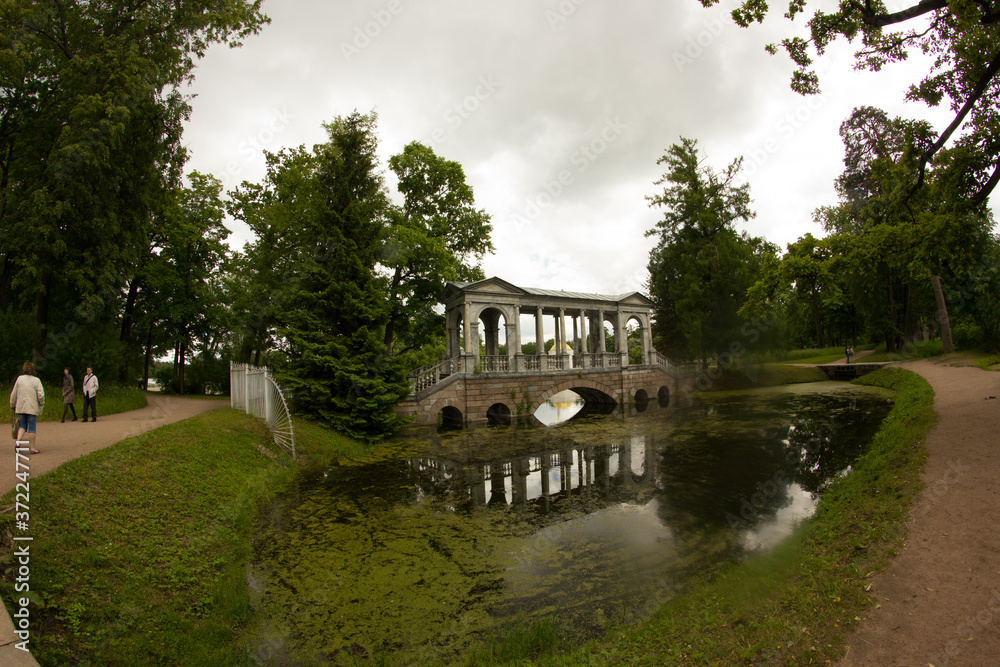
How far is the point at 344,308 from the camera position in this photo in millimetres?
13961

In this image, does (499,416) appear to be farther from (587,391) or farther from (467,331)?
(587,391)

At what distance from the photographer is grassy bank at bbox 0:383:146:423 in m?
11.1

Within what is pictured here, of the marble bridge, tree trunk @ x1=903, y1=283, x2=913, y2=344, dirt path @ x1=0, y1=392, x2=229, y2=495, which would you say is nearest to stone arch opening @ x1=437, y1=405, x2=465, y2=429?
the marble bridge

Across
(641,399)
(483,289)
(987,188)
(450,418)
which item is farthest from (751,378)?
(987,188)

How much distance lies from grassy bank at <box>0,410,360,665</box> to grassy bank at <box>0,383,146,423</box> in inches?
233

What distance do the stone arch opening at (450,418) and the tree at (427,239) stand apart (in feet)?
11.8

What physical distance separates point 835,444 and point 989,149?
7442 mm

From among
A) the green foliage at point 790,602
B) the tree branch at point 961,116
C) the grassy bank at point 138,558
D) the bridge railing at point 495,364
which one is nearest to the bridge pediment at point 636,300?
the bridge railing at point 495,364

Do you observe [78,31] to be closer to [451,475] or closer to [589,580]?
[451,475]

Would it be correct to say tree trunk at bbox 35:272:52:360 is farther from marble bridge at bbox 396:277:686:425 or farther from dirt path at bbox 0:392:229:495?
marble bridge at bbox 396:277:686:425

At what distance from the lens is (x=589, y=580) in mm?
5504

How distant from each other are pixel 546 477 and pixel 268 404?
7.60 meters

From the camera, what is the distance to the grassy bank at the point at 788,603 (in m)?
3.54

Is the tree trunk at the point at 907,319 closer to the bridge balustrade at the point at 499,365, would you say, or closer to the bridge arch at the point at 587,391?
the bridge balustrade at the point at 499,365
